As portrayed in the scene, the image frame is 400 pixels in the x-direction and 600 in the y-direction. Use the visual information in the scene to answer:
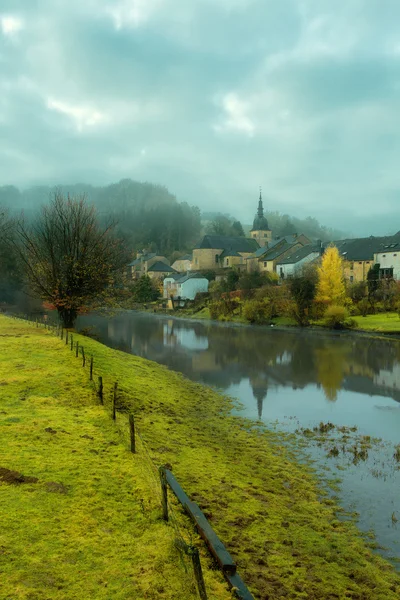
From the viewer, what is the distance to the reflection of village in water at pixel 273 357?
24.7 metres

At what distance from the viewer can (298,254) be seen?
294 feet

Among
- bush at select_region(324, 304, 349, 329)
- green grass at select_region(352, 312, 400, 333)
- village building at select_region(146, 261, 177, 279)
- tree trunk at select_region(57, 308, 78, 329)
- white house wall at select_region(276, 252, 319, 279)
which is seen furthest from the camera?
village building at select_region(146, 261, 177, 279)

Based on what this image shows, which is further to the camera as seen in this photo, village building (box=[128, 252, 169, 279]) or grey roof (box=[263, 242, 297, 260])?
village building (box=[128, 252, 169, 279])

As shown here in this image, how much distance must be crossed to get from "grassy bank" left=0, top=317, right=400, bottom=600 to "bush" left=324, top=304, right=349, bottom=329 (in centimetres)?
3877

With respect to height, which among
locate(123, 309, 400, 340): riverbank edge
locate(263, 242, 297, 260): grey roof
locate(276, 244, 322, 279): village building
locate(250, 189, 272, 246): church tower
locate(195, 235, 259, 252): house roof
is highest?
locate(250, 189, 272, 246): church tower

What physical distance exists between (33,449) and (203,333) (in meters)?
42.8

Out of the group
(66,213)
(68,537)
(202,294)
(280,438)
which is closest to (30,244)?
(66,213)

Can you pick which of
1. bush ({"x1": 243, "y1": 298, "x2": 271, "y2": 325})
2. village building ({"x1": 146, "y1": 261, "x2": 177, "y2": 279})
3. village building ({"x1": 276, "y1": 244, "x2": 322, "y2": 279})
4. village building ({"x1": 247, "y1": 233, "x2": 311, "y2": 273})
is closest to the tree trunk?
bush ({"x1": 243, "y1": 298, "x2": 271, "y2": 325})

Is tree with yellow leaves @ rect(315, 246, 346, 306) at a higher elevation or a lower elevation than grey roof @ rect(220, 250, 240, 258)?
lower

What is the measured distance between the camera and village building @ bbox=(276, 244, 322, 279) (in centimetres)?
8494

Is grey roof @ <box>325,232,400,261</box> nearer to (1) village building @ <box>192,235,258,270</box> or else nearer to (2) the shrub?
(2) the shrub

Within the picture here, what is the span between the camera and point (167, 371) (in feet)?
86.5

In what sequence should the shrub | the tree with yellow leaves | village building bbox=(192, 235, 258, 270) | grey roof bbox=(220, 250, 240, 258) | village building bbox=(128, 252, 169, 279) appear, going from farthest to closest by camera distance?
village building bbox=(128, 252, 169, 279), village building bbox=(192, 235, 258, 270), grey roof bbox=(220, 250, 240, 258), the shrub, the tree with yellow leaves

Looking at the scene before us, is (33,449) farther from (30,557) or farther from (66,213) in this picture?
(66,213)
